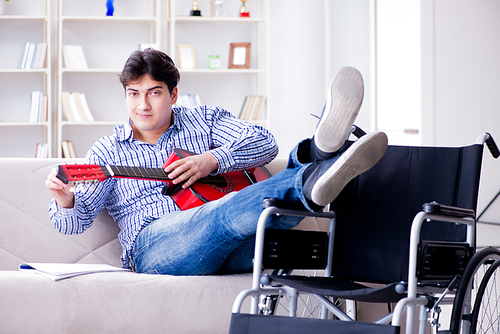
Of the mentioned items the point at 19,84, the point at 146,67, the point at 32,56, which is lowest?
the point at 146,67

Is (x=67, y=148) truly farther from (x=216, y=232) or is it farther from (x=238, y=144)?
(x=216, y=232)

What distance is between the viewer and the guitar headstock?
1493 millimetres

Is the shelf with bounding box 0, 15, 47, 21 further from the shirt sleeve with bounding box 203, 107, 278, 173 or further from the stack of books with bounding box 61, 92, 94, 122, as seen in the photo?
the shirt sleeve with bounding box 203, 107, 278, 173

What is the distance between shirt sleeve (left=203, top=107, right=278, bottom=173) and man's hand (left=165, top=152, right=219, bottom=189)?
38 mm

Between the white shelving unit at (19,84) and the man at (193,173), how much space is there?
272cm

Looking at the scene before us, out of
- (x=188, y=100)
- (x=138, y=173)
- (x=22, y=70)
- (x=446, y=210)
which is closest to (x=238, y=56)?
(x=188, y=100)

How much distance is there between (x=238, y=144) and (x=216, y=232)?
16.6 inches

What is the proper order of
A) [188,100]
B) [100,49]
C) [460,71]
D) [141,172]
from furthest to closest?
1. [100,49]
2. [188,100]
3. [460,71]
4. [141,172]

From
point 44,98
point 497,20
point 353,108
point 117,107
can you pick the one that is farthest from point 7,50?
point 353,108

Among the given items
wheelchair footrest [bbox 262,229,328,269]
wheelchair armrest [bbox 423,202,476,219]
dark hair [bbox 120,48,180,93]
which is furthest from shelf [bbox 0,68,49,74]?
wheelchair armrest [bbox 423,202,476,219]

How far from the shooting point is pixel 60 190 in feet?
5.22

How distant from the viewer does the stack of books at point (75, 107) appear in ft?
13.6

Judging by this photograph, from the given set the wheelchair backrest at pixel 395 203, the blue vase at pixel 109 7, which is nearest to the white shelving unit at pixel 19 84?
the blue vase at pixel 109 7

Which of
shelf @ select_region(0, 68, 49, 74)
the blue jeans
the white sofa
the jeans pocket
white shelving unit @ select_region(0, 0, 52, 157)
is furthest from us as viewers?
white shelving unit @ select_region(0, 0, 52, 157)
